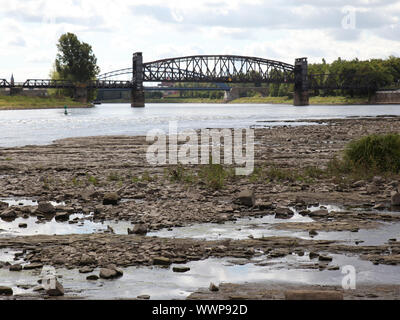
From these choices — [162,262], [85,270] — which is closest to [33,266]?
[85,270]

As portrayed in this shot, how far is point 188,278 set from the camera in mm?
10586

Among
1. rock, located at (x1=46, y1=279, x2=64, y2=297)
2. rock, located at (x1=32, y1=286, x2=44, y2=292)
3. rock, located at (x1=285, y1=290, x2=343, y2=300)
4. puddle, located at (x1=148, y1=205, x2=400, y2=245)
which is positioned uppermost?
rock, located at (x1=285, y1=290, x2=343, y2=300)

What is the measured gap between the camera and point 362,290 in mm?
9711

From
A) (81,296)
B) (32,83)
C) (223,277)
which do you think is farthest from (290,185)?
(32,83)

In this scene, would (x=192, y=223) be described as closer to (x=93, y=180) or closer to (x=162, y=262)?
(x=162, y=262)

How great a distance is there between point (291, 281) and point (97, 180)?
12834 mm

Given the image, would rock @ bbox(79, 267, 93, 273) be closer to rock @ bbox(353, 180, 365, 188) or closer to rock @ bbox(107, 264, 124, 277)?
rock @ bbox(107, 264, 124, 277)

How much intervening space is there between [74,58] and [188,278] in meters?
192

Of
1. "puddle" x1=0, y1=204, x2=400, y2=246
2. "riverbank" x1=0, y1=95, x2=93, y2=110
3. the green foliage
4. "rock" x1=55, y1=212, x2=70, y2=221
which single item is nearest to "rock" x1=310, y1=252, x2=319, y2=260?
"puddle" x1=0, y1=204, x2=400, y2=246

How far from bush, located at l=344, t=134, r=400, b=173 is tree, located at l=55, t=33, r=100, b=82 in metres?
176

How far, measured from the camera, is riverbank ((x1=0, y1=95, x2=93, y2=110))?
A: 16036cm

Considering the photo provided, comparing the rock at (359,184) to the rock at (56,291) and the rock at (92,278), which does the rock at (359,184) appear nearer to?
the rock at (92,278)

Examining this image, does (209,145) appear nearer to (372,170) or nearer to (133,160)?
(133,160)
